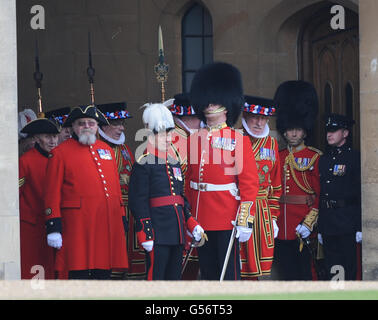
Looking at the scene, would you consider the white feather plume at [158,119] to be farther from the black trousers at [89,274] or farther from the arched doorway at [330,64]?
the arched doorway at [330,64]

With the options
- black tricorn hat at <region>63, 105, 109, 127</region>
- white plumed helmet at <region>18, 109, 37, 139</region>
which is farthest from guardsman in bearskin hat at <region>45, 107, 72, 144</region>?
black tricorn hat at <region>63, 105, 109, 127</region>

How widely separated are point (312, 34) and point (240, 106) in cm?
304

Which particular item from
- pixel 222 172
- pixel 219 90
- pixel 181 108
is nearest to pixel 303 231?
pixel 181 108

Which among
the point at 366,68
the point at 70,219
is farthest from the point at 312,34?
the point at 70,219

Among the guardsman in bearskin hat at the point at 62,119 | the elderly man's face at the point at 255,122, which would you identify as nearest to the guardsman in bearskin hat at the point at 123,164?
the guardsman in bearskin hat at the point at 62,119

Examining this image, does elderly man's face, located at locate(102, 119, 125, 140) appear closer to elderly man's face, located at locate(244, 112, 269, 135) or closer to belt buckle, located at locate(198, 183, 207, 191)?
A: elderly man's face, located at locate(244, 112, 269, 135)

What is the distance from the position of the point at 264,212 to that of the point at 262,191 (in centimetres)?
16

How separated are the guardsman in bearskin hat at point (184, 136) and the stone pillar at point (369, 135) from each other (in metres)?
1.22

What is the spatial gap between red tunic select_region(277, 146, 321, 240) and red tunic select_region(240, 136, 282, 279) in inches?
14.1

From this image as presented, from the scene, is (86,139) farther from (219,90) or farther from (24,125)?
(24,125)

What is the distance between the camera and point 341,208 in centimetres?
918

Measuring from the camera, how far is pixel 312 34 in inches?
444

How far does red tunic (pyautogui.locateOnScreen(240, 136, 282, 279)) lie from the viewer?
894cm
